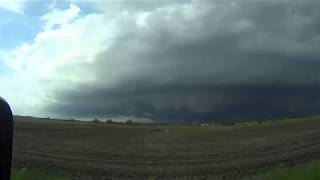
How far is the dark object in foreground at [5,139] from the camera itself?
2319mm

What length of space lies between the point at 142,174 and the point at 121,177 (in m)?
1.67

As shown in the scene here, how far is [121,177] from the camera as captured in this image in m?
24.6

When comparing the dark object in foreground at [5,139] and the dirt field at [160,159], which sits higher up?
the dark object in foreground at [5,139]

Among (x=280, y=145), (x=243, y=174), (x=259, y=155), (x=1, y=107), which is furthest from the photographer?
(x=280, y=145)

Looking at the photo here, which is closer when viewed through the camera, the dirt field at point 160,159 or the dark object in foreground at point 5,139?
the dark object in foreground at point 5,139

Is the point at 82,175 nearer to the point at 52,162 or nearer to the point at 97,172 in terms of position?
the point at 97,172

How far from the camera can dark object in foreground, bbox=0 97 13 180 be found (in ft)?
7.61

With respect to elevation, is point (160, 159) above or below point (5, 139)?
below

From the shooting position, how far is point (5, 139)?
7.86 ft

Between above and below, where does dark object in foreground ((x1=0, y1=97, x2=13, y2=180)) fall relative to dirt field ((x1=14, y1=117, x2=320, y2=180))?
above

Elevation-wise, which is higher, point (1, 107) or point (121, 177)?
point (1, 107)

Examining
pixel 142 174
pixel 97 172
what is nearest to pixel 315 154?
pixel 142 174

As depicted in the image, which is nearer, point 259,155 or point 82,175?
point 82,175

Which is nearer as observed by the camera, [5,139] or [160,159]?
[5,139]
